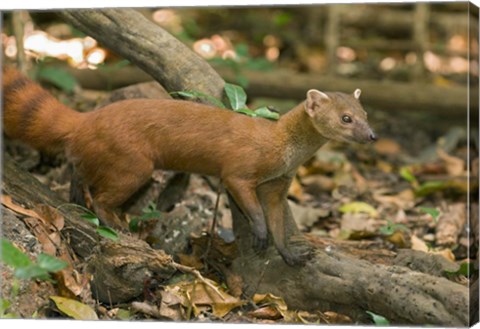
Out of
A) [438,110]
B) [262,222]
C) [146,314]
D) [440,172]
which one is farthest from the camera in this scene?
[438,110]

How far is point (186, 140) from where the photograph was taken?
604 cm

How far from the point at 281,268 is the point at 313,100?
1115 mm

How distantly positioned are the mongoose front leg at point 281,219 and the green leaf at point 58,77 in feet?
12.3

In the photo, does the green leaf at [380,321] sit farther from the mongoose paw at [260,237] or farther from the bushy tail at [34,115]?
the bushy tail at [34,115]

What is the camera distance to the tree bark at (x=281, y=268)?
5.25 m

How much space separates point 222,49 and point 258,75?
2.71 feet

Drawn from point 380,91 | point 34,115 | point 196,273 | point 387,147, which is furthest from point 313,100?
point 380,91

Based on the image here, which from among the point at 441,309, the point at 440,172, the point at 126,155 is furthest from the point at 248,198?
the point at 440,172

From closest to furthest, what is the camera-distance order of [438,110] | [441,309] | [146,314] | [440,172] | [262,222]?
[441,309], [146,314], [262,222], [440,172], [438,110]

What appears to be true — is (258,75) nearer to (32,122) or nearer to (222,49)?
(222,49)

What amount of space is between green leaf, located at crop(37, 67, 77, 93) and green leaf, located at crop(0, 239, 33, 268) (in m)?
4.24

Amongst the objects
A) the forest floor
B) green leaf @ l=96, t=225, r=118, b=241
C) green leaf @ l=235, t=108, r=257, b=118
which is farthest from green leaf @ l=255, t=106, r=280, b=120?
green leaf @ l=96, t=225, r=118, b=241

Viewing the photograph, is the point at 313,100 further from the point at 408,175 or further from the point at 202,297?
the point at 408,175

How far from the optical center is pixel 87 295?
5.61 meters
